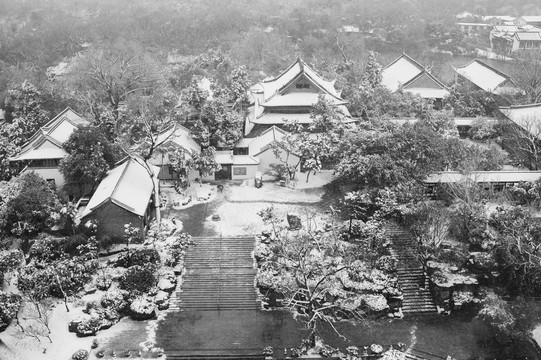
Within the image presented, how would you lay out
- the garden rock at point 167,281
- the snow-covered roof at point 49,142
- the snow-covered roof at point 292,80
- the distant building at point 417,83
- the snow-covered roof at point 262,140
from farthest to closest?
the distant building at point 417,83
the snow-covered roof at point 292,80
the snow-covered roof at point 262,140
the snow-covered roof at point 49,142
the garden rock at point 167,281

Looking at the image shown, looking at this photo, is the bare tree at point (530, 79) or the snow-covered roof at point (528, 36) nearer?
the bare tree at point (530, 79)

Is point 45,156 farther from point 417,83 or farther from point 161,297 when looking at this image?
point 417,83

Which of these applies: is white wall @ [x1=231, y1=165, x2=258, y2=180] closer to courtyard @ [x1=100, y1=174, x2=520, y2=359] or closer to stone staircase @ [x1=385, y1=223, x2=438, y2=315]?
courtyard @ [x1=100, y1=174, x2=520, y2=359]

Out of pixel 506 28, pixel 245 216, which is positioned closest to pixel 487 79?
pixel 245 216

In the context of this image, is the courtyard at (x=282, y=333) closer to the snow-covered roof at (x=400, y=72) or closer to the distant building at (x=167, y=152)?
the distant building at (x=167, y=152)

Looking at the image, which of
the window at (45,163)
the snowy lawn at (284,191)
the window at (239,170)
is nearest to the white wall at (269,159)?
the snowy lawn at (284,191)

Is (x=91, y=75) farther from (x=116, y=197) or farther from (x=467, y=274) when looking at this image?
(x=467, y=274)
